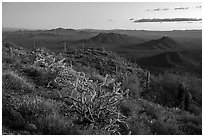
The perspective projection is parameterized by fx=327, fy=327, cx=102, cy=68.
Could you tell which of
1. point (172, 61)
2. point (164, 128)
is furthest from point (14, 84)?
point (172, 61)

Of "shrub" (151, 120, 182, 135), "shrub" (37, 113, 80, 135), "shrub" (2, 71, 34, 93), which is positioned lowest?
"shrub" (151, 120, 182, 135)

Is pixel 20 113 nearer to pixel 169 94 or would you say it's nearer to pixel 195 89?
pixel 169 94

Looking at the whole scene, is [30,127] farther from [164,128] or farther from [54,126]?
[164,128]

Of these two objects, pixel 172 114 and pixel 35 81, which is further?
pixel 172 114

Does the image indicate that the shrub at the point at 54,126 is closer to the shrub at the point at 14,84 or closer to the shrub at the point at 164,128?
the shrub at the point at 14,84

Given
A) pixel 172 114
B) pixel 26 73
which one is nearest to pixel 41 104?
pixel 26 73

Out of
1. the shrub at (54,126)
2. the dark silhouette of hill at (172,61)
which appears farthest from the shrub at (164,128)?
the dark silhouette of hill at (172,61)

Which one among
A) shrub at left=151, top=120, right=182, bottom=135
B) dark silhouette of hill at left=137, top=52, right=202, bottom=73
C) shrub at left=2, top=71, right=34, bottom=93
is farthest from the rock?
dark silhouette of hill at left=137, top=52, right=202, bottom=73

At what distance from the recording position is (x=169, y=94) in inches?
952

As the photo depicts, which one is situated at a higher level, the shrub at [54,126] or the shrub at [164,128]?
the shrub at [54,126]

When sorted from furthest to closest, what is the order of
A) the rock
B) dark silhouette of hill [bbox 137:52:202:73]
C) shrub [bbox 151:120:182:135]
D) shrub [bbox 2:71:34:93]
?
dark silhouette of hill [bbox 137:52:202:73] < shrub [bbox 151:120:182:135] < shrub [bbox 2:71:34:93] < the rock

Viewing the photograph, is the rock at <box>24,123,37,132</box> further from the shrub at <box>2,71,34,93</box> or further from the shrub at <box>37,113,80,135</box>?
the shrub at <box>2,71,34,93</box>

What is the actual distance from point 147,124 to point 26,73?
515cm

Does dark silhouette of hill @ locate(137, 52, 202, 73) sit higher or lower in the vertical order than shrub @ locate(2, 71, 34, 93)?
lower
